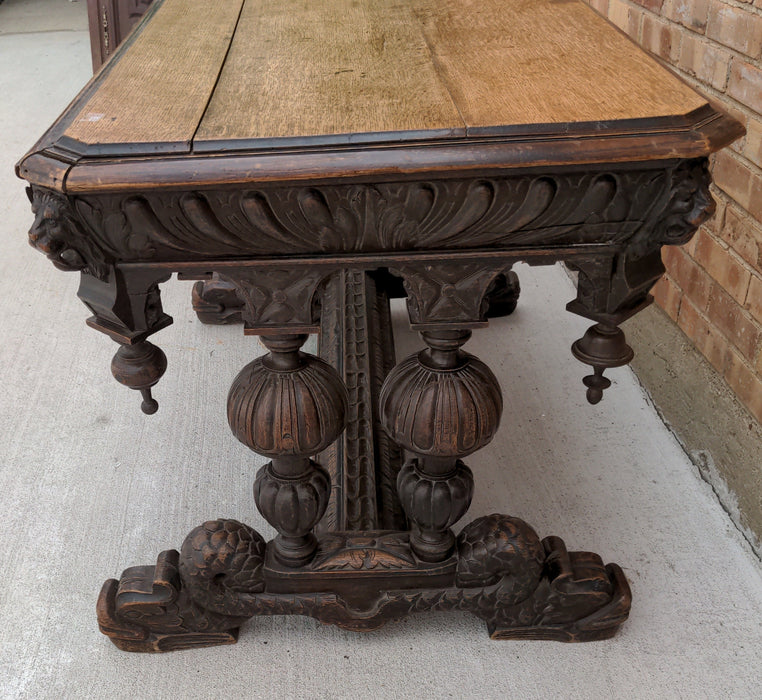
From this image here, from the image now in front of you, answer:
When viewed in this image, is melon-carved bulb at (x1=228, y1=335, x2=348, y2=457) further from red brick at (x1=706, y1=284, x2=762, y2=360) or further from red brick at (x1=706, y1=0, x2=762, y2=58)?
red brick at (x1=706, y1=0, x2=762, y2=58)

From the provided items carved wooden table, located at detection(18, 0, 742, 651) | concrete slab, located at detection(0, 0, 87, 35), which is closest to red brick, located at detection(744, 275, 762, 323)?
carved wooden table, located at detection(18, 0, 742, 651)

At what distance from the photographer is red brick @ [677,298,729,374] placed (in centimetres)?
156

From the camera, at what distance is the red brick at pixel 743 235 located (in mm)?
1418

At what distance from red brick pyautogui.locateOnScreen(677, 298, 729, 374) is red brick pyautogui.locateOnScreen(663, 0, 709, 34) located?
561 mm

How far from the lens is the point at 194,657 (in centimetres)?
127

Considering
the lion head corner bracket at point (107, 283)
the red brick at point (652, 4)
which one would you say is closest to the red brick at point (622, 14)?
the red brick at point (652, 4)

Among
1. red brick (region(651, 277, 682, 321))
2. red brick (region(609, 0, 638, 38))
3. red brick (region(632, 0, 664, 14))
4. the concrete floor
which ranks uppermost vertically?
red brick (region(632, 0, 664, 14))

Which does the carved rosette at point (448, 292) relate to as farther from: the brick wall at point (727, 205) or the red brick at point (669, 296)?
the red brick at point (669, 296)

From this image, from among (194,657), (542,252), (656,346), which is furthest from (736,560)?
(194,657)

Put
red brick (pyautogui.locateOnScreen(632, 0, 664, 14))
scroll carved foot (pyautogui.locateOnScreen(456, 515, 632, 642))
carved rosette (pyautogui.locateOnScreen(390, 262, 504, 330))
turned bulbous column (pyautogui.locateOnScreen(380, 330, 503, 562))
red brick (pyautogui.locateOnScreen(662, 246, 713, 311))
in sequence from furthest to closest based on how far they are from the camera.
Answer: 1. red brick (pyautogui.locateOnScreen(632, 0, 664, 14))
2. red brick (pyautogui.locateOnScreen(662, 246, 713, 311))
3. scroll carved foot (pyautogui.locateOnScreen(456, 515, 632, 642))
4. turned bulbous column (pyautogui.locateOnScreen(380, 330, 503, 562))
5. carved rosette (pyautogui.locateOnScreen(390, 262, 504, 330))

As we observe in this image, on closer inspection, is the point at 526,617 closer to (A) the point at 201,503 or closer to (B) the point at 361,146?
(A) the point at 201,503

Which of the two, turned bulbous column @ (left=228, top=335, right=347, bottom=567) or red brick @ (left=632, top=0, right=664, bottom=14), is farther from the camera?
red brick @ (left=632, top=0, right=664, bottom=14)

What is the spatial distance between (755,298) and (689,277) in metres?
0.28

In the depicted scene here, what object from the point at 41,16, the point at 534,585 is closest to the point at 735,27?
the point at 534,585
